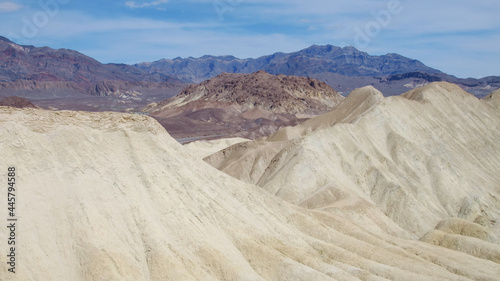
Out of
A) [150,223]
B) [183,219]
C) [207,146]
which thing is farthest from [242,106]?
[150,223]

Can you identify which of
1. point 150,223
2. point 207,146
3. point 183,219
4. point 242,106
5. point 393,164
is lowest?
point 150,223

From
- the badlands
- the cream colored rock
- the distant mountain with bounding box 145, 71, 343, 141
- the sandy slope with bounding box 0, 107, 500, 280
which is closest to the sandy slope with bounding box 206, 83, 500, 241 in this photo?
the badlands

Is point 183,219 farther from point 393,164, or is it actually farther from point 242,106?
point 242,106

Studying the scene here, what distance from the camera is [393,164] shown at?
58.6 m

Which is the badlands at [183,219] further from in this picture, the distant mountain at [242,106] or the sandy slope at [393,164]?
the distant mountain at [242,106]

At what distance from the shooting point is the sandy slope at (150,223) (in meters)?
25.1

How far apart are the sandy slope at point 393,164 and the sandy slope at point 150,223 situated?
10.7 m

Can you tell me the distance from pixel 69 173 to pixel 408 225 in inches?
1357

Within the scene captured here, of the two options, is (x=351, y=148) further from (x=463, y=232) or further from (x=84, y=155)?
(x=84, y=155)

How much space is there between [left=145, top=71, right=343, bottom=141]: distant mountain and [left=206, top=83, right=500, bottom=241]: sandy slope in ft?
185

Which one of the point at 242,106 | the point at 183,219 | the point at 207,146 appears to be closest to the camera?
the point at 183,219

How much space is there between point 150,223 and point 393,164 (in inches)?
1511

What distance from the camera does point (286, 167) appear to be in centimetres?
5444

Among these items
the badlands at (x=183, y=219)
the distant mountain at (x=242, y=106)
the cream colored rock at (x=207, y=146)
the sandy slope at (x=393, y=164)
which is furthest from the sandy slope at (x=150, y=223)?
the distant mountain at (x=242, y=106)
